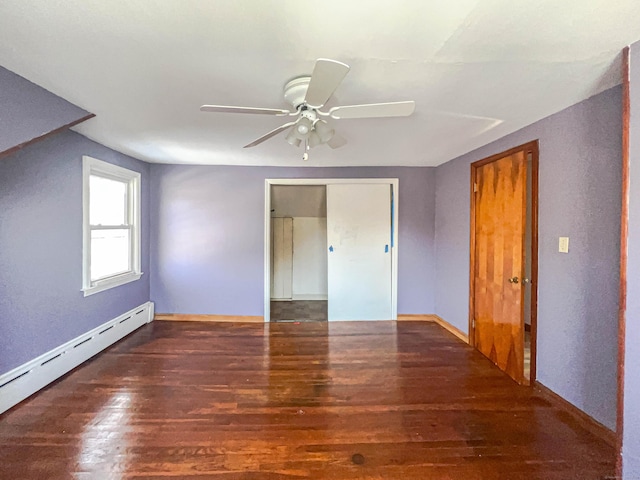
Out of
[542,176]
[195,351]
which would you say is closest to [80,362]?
[195,351]

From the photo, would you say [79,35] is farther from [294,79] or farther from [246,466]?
[246,466]

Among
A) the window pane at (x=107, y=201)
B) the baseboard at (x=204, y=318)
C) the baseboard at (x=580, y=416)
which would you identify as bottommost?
the baseboard at (x=580, y=416)

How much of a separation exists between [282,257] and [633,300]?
4.77 metres

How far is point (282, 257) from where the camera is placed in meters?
5.67

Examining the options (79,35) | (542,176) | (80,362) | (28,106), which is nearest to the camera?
(79,35)

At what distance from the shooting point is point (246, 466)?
1.68 metres

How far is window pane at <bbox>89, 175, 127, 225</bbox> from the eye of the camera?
3.19 metres

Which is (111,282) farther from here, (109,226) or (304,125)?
(304,125)

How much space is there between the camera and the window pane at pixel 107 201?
3186 millimetres

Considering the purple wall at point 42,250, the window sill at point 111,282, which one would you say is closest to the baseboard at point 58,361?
the purple wall at point 42,250

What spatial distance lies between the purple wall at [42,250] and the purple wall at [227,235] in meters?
1.09

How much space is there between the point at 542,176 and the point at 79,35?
295cm

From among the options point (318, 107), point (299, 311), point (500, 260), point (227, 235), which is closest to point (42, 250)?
point (227, 235)

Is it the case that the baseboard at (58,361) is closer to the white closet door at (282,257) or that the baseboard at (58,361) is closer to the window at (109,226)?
the window at (109,226)
